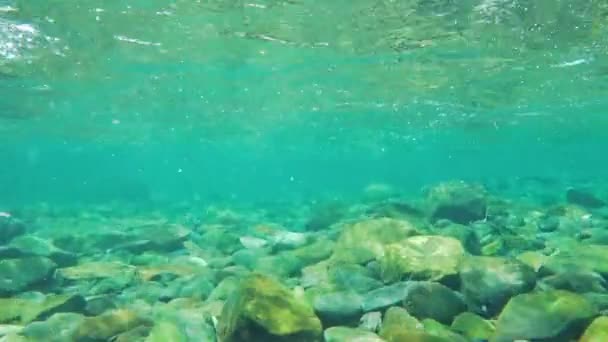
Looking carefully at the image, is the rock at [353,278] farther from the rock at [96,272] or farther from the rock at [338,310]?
the rock at [96,272]

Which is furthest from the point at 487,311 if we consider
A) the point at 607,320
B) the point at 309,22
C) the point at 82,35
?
the point at 82,35

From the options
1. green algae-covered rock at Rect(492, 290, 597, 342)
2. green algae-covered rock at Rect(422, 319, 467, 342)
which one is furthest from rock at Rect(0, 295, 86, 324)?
green algae-covered rock at Rect(492, 290, 597, 342)

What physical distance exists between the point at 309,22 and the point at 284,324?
42.2ft

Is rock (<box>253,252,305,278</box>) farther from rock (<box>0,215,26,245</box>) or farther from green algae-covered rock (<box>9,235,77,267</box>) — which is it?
rock (<box>0,215,26,245</box>)

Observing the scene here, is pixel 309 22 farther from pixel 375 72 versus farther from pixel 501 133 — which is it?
pixel 501 133

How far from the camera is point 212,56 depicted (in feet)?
68.7

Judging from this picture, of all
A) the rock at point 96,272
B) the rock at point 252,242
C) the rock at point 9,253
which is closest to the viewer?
the rock at point 96,272

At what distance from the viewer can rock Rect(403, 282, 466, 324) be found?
5.44m

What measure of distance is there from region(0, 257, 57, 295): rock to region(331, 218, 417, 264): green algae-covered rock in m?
4.40

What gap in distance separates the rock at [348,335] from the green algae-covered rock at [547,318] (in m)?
1.10

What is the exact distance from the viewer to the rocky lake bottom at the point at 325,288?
4785 millimetres

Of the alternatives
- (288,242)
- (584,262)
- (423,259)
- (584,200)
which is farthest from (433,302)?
(584,200)

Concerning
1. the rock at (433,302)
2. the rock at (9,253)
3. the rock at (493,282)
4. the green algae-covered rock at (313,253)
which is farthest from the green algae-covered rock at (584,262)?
the rock at (9,253)

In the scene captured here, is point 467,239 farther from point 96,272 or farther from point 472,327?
point 96,272
